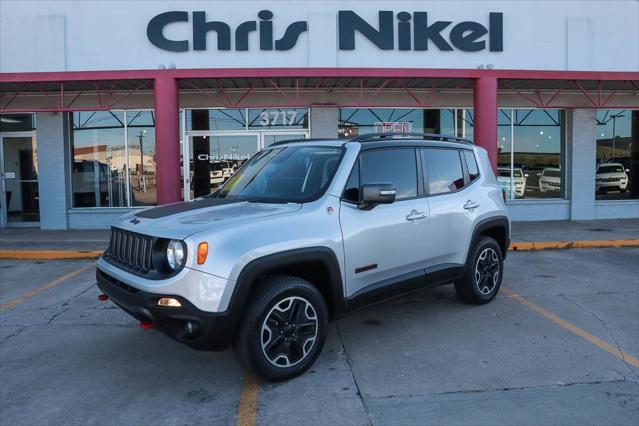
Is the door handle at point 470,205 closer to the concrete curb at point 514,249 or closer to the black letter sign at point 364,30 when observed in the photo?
the concrete curb at point 514,249

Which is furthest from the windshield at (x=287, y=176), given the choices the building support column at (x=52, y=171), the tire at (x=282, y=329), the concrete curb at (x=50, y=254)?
the building support column at (x=52, y=171)

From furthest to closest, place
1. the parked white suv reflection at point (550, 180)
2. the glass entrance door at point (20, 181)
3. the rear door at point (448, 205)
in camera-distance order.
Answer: the parked white suv reflection at point (550, 180), the glass entrance door at point (20, 181), the rear door at point (448, 205)

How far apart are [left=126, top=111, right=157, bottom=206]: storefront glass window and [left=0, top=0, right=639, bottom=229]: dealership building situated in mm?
36

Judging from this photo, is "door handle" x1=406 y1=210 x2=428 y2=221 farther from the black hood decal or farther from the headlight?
the headlight

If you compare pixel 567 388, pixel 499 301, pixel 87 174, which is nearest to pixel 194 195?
pixel 87 174

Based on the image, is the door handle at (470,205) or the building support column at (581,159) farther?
the building support column at (581,159)

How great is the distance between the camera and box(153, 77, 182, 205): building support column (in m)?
10.8

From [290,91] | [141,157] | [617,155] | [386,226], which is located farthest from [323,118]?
[386,226]

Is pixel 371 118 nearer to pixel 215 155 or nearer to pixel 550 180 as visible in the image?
pixel 215 155

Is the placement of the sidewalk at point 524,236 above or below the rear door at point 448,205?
below

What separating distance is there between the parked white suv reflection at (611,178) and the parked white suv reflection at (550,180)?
3.45 feet

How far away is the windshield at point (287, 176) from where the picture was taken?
4473mm

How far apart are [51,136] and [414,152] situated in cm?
1090

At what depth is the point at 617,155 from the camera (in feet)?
47.3
